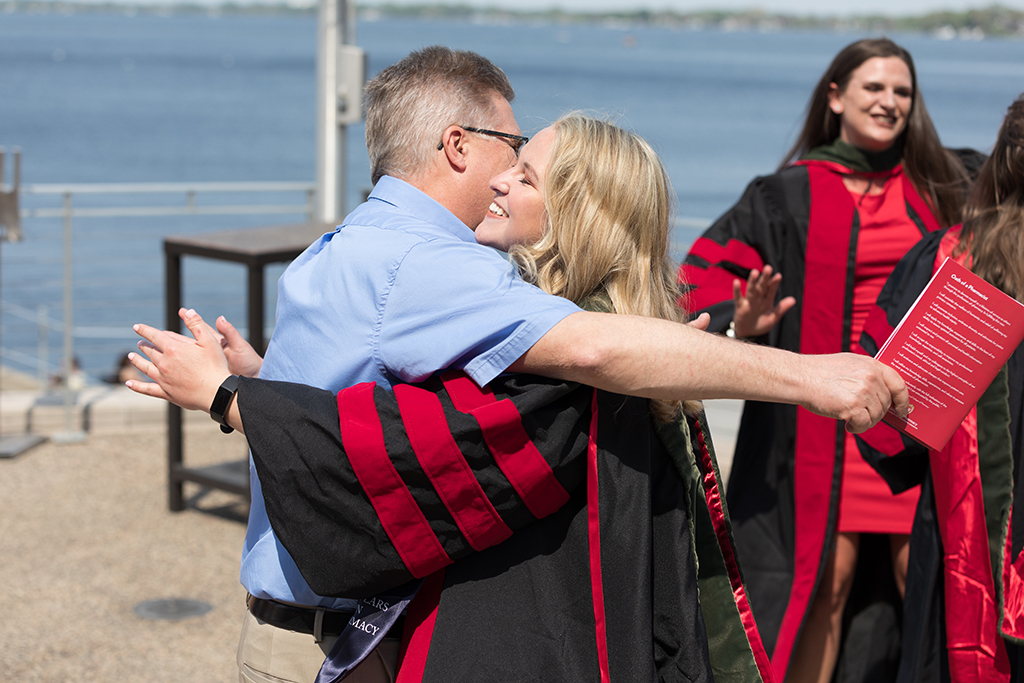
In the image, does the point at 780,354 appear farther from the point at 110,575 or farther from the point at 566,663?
the point at 110,575

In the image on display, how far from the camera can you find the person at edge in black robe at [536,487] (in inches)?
61.7

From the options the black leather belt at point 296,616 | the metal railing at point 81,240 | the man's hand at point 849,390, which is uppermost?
the man's hand at point 849,390

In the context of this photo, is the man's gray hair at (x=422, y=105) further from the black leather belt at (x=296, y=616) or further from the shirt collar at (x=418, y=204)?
the black leather belt at (x=296, y=616)

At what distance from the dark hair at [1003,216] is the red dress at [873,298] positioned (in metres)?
0.87

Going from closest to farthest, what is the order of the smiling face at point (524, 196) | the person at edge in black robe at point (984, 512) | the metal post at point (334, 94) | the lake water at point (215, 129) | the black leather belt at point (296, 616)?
the smiling face at point (524, 196) → the black leather belt at point (296, 616) → the person at edge in black robe at point (984, 512) → the metal post at point (334, 94) → the lake water at point (215, 129)

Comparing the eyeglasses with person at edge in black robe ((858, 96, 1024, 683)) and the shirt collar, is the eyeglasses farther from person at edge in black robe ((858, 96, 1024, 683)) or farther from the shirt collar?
person at edge in black robe ((858, 96, 1024, 683))

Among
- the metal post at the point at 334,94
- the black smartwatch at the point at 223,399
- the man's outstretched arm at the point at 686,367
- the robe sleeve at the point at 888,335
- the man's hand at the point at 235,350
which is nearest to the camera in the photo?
the man's outstretched arm at the point at 686,367

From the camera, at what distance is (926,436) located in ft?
6.01

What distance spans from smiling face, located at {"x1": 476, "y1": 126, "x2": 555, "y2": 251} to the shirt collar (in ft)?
0.21

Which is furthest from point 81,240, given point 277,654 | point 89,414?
point 277,654

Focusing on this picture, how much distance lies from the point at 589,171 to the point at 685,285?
17.7 inches

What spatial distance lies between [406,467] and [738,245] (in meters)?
2.21

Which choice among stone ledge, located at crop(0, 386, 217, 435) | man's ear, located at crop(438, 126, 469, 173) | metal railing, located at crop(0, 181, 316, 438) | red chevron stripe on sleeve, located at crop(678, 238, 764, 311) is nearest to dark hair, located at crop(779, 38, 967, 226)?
red chevron stripe on sleeve, located at crop(678, 238, 764, 311)

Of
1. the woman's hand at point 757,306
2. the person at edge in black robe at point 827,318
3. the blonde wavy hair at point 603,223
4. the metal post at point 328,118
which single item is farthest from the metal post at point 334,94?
the blonde wavy hair at point 603,223
